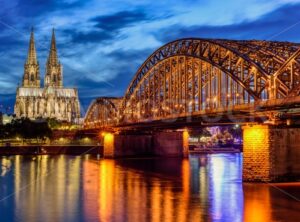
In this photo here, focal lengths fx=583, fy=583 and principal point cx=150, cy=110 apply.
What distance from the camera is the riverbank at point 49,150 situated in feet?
435

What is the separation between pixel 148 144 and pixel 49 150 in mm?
37258

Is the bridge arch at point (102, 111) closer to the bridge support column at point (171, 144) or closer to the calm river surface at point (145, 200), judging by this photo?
the bridge support column at point (171, 144)

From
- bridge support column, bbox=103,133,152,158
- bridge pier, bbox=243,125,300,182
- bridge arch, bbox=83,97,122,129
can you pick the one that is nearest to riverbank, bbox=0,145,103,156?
bridge arch, bbox=83,97,122,129

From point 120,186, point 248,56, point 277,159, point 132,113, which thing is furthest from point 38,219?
point 132,113

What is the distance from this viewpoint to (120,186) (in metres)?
51.0

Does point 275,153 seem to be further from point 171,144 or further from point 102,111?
point 102,111

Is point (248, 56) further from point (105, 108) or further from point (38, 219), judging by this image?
point (105, 108)

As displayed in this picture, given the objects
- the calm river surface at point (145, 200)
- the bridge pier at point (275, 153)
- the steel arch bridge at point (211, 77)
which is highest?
the steel arch bridge at point (211, 77)

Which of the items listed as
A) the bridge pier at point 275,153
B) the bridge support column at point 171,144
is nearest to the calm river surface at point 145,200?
the bridge pier at point 275,153

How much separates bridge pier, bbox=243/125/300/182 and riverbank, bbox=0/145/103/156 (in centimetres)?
9048

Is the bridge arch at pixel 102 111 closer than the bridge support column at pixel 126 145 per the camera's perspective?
No

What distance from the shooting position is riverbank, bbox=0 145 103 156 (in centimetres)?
13250

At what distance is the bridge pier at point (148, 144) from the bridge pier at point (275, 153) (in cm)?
5616

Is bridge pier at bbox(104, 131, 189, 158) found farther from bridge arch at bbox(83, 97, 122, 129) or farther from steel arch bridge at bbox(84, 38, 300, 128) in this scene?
bridge arch at bbox(83, 97, 122, 129)
